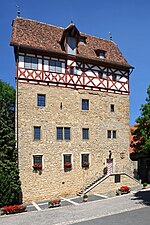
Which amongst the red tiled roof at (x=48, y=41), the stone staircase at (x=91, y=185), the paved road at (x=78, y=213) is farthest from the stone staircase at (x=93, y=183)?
the red tiled roof at (x=48, y=41)

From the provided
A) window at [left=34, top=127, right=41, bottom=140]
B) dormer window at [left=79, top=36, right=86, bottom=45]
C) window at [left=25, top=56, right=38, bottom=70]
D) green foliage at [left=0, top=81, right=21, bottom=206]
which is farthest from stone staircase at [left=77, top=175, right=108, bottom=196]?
dormer window at [left=79, top=36, right=86, bottom=45]

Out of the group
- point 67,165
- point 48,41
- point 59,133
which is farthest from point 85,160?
point 48,41

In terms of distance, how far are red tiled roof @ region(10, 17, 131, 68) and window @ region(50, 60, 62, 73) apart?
1158 mm

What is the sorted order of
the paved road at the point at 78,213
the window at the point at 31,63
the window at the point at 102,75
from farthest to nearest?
the window at the point at 102,75
the window at the point at 31,63
the paved road at the point at 78,213

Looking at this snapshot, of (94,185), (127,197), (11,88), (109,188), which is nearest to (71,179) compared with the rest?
(94,185)

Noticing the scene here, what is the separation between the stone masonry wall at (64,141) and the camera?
2256 centimetres

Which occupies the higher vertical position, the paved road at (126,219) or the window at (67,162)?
the window at (67,162)

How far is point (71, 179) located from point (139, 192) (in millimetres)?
6665

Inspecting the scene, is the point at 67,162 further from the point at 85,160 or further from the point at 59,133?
the point at 59,133

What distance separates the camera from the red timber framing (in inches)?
917

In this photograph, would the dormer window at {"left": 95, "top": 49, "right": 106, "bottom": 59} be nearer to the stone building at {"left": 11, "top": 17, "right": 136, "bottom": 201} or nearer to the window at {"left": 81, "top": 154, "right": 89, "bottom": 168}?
the stone building at {"left": 11, "top": 17, "right": 136, "bottom": 201}

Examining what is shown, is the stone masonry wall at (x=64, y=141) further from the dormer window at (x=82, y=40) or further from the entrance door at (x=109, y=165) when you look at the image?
the dormer window at (x=82, y=40)

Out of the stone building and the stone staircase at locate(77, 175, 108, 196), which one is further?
the stone staircase at locate(77, 175, 108, 196)

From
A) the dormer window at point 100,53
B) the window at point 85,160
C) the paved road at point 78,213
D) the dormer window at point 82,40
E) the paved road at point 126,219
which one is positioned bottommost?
the paved road at point 78,213
